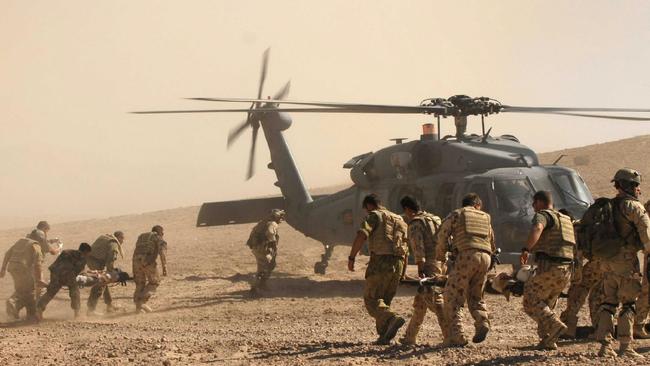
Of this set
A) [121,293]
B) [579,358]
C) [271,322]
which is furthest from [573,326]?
[121,293]

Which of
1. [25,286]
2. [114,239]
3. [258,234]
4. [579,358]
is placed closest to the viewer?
[579,358]

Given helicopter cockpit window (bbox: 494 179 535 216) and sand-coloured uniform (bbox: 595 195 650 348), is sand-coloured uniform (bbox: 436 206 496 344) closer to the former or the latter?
sand-coloured uniform (bbox: 595 195 650 348)

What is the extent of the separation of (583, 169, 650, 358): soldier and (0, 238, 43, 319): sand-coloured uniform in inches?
340

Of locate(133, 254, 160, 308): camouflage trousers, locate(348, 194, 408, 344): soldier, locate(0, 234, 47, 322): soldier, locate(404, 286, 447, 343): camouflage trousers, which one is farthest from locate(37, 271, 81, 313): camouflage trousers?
locate(404, 286, 447, 343): camouflage trousers

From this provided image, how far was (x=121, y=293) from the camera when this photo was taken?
54.7 ft

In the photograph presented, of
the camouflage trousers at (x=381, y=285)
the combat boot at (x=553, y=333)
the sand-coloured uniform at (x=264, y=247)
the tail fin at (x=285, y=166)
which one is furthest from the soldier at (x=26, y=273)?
the combat boot at (x=553, y=333)

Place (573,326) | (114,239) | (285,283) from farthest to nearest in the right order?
(285,283) → (114,239) → (573,326)

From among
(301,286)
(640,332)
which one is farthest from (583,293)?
(301,286)

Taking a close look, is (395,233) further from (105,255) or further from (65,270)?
(105,255)

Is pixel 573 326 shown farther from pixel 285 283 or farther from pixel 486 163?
pixel 285 283

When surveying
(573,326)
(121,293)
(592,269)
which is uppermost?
(592,269)

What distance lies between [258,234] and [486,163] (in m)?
4.23

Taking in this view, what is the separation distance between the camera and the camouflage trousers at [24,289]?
1308 centimetres

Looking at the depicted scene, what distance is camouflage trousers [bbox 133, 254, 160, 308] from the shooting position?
45.5 ft
